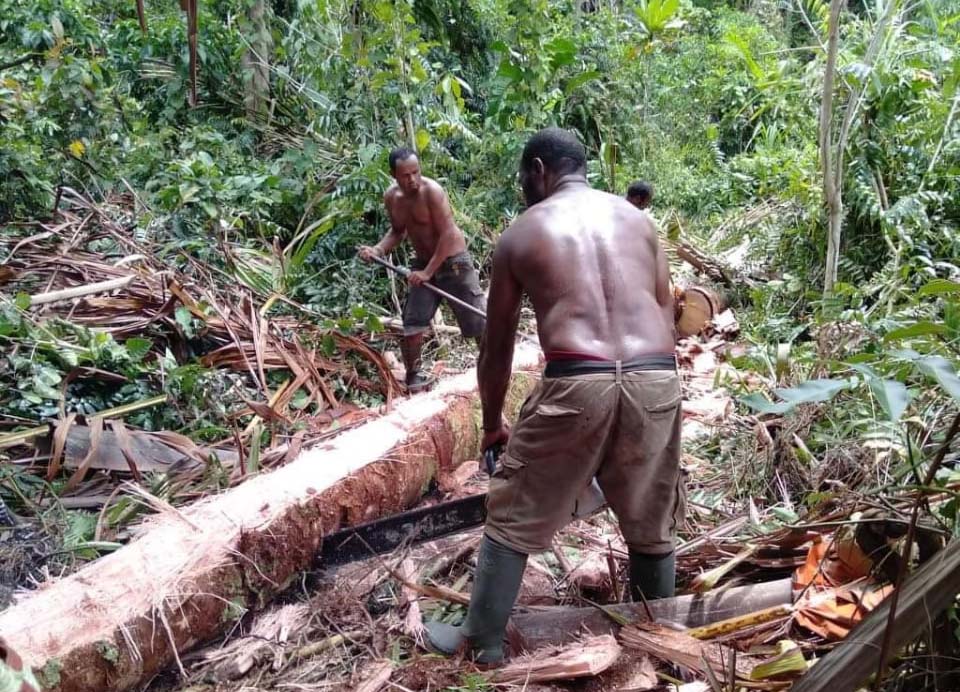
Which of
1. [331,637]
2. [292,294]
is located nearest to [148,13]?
[292,294]

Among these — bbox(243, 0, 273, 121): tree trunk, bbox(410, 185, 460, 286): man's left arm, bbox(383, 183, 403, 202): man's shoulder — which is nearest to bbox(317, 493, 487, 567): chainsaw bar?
bbox(410, 185, 460, 286): man's left arm

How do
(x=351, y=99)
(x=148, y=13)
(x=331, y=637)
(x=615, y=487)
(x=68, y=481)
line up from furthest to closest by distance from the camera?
(x=148, y=13) → (x=351, y=99) → (x=68, y=481) → (x=331, y=637) → (x=615, y=487)

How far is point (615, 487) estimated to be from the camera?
A: 7.97 feet

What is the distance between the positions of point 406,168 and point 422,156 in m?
2.46

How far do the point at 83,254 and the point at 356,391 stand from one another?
218cm

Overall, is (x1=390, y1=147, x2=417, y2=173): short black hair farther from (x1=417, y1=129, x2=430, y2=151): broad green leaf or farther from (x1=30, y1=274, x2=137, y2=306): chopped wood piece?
(x1=417, y1=129, x2=430, y2=151): broad green leaf

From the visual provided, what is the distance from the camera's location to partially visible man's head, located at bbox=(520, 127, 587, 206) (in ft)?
8.55

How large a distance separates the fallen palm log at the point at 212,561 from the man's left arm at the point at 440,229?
4.90 ft

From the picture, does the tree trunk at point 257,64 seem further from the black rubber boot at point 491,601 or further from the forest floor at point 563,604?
the black rubber boot at point 491,601

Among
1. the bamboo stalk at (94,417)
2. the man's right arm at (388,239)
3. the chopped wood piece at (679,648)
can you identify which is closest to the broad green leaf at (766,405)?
the chopped wood piece at (679,648)

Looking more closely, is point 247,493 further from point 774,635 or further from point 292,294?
point 292,294

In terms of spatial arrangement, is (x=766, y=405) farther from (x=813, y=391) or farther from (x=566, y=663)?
(x=566, y=663)

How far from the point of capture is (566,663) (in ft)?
7.60

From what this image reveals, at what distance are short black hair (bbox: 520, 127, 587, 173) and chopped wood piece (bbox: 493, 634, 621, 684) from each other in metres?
1.60
